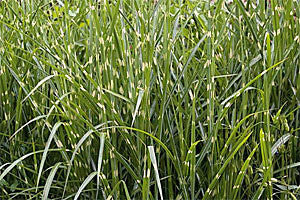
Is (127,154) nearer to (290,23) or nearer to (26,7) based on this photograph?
(290,23)

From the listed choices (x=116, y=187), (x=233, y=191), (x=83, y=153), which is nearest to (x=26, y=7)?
(x=83, y=153)

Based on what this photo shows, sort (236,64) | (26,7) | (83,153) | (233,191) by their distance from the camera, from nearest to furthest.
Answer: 1. (233,191)
2. (83,153)
3. (236,64)
4. (26,7)

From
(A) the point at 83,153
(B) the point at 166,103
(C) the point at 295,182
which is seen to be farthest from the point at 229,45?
(A) the point at 83,153

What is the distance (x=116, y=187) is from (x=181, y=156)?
232 mm

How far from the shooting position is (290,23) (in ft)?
6.07

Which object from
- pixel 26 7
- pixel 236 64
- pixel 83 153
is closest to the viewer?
pixel 83 153

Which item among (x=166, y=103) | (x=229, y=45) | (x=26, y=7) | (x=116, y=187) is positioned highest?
(x=26, y=7)

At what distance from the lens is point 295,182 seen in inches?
68.4

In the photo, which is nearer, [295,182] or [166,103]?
[166,103]

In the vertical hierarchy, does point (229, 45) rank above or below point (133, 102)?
above

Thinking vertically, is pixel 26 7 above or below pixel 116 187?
above

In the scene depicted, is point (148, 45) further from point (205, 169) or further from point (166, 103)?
point (205, 169)

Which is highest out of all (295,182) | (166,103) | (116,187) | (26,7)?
(26,7)

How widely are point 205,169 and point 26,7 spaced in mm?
1178
